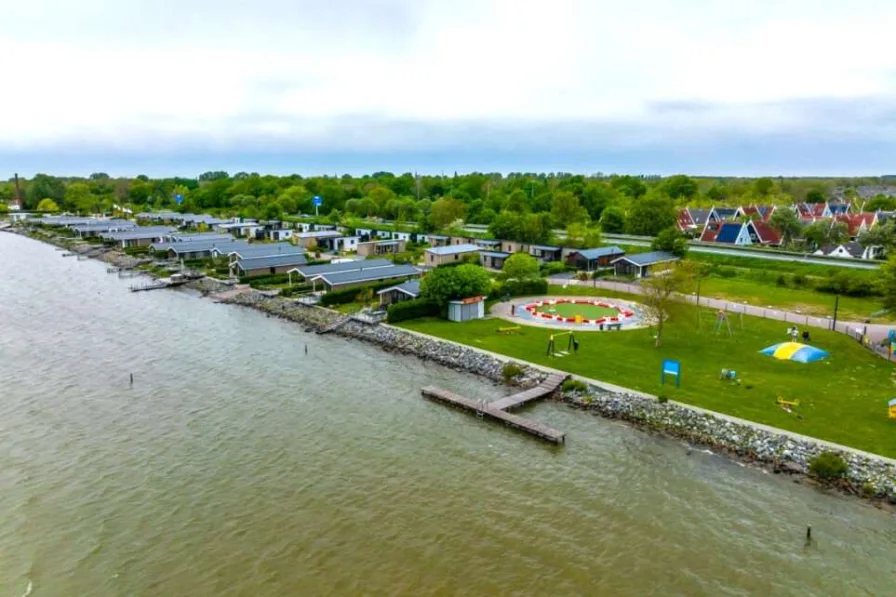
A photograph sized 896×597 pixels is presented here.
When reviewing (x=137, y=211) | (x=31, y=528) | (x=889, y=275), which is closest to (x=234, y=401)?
(x=31, y=528)

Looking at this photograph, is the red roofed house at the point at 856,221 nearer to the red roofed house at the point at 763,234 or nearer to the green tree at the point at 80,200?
the red roofed house at the point at 763,234

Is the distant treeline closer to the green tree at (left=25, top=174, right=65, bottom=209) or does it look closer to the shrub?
the green tree at (left=25, top=174, right=65, bottom=209)

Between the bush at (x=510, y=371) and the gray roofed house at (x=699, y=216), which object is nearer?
the bush at (x=510, y=371)

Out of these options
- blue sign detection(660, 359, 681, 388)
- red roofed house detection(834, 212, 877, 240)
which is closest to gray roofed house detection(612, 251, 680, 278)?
blue sign detection(660, 359, 681, 388)

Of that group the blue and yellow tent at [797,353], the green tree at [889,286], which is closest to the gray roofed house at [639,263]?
the green tree at [889,286]

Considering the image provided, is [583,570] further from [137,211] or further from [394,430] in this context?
[137,211]

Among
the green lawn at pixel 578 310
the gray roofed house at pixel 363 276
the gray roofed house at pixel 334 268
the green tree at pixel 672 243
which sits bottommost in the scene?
the green lawn at pixel 578 310
